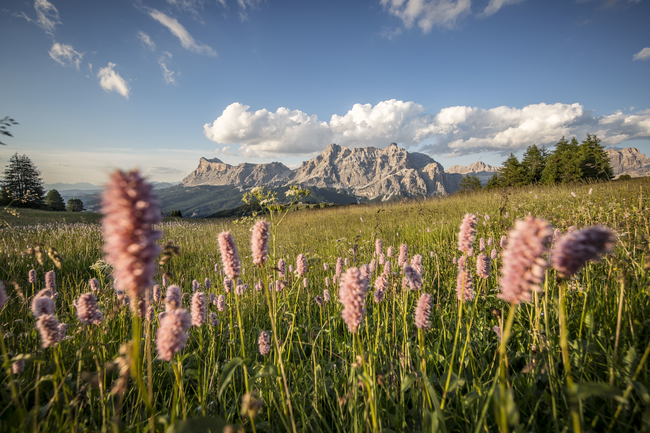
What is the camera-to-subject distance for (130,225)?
1.14 meters

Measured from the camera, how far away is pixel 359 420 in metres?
2.10

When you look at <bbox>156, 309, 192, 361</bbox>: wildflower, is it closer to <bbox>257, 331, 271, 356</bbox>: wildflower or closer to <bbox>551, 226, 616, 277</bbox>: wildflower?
<bbox>257, 331, 271, 356</bbox>: wildflower

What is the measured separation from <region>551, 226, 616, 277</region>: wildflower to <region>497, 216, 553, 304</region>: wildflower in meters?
0.08

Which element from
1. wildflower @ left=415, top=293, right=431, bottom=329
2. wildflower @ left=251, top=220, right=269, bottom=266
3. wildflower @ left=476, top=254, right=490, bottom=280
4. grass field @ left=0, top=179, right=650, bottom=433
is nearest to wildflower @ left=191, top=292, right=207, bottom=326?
grass field @ left=0, top=179, right=650, bottom=433

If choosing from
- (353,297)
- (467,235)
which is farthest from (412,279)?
(353,297)

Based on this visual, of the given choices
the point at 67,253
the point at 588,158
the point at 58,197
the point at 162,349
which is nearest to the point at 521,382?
the point at 162,349

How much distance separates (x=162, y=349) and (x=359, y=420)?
158cm

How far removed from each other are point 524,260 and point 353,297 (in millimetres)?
977

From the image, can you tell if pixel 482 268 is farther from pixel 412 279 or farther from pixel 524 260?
pixel 524 260

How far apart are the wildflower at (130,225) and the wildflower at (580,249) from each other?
5.90 ft

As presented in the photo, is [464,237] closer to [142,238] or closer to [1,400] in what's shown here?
[142,238]

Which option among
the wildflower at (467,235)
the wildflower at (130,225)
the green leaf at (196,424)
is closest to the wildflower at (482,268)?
the wildflower at (467,235)

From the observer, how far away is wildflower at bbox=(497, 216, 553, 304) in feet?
3.87

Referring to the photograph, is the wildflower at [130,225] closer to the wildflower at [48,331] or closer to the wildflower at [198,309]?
the wildflower at [198,309]
